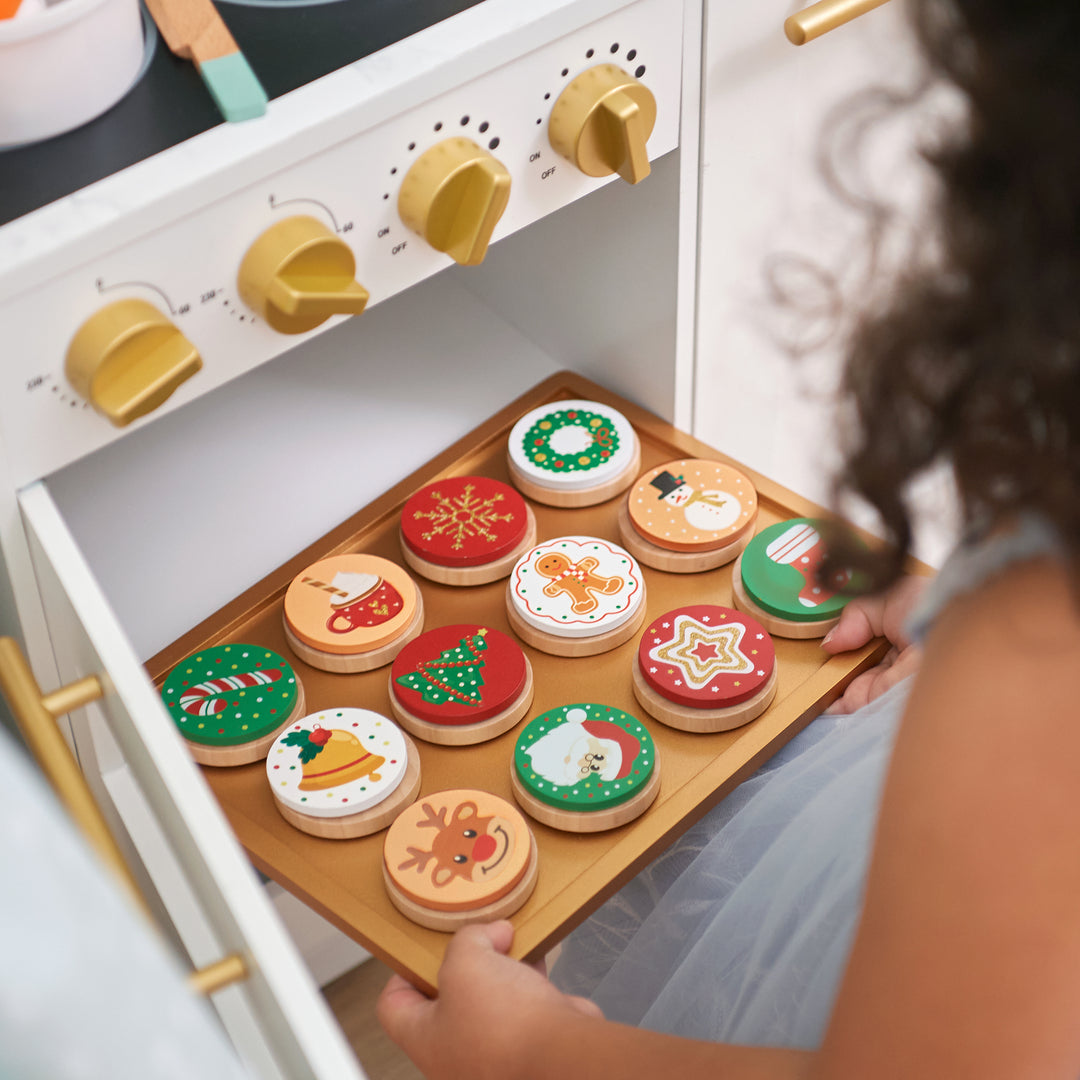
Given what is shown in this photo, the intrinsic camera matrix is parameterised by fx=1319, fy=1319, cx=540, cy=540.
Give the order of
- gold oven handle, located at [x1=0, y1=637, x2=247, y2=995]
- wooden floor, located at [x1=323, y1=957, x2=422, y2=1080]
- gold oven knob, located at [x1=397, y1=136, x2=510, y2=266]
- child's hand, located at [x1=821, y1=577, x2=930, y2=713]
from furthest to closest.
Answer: wooden floor, located at [x1=323, y1=957, x2=422, y2=1080] → child's hand, located at [x1=821, y1=577, x2=930, y2=713] → gold oven knob, located at [x1=397, y1=136, x2=510, y2=266] → gold oven handle, located at [x1=0, y1=637, x2=247, y2=995]

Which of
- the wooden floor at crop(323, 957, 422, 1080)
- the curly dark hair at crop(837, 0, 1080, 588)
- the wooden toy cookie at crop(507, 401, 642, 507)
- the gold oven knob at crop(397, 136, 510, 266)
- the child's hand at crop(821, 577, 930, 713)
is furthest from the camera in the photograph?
the wooden floor at crop(323, 957, 422, 1080)

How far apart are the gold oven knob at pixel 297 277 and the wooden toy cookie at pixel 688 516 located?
0.28 metres

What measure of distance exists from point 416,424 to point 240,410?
0.41 ft

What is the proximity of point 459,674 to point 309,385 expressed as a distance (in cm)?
29

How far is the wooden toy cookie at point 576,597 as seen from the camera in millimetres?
785

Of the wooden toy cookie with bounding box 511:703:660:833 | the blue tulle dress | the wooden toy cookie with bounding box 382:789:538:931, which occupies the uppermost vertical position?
the wooden toy cookie with bounding box 382:789:538:931

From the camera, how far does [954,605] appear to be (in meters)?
0.46

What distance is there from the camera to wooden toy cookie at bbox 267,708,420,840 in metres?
0.70

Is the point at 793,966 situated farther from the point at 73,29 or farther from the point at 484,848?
the point at 73,29

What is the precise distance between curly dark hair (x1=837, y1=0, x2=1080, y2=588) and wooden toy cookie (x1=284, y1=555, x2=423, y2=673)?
0.39 m

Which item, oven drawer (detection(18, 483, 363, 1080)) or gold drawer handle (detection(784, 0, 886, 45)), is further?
gold drawer handle (detection(784, 0, 886, 45))

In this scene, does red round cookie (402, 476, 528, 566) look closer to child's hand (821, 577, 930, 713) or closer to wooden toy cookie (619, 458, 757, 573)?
wooden toy cookie (619, 458, 757, 573)

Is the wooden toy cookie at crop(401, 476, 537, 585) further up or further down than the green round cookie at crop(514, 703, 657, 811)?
further up

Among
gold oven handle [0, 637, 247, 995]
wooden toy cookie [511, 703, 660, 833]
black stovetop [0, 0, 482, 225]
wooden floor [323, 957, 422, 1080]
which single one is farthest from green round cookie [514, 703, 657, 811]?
wooden floor [323, 957, 422, 1080]
